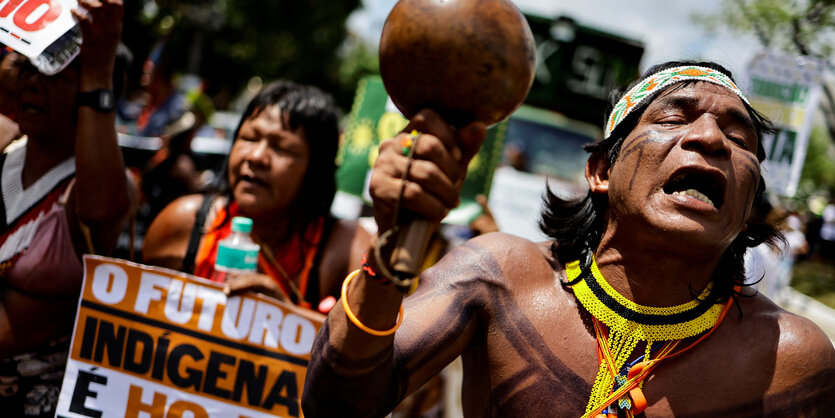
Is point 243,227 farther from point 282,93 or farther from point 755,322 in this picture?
point 755,322

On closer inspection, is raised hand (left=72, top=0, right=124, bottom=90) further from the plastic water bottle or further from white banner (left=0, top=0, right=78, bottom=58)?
the plastic water bottle

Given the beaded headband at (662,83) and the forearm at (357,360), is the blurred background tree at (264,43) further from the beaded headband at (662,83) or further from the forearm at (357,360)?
the forearm at (357,360)

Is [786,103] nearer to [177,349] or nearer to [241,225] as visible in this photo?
[241,225]

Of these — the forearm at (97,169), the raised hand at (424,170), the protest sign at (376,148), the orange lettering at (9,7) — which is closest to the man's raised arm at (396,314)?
the raised hand at (424,170)

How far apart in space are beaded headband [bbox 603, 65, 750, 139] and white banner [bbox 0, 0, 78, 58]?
1798 millimetres

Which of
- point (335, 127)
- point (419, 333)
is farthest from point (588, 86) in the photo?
point (419, 333)

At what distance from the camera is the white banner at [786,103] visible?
4875 mm

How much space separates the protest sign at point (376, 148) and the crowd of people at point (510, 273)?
2.32m

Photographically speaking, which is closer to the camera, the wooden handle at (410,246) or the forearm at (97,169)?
the wooden handle at (410,246)

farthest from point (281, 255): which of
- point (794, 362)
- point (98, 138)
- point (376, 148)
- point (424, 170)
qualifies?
point (376, 148)

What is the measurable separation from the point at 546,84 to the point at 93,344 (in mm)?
7025

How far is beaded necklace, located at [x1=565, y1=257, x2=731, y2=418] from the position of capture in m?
1.78

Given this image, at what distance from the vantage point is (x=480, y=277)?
185cm

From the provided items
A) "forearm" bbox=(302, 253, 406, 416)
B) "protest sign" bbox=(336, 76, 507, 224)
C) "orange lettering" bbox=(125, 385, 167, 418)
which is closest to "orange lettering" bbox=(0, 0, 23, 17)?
"orange lettering" bbox=(125, 385, 167, 418)
